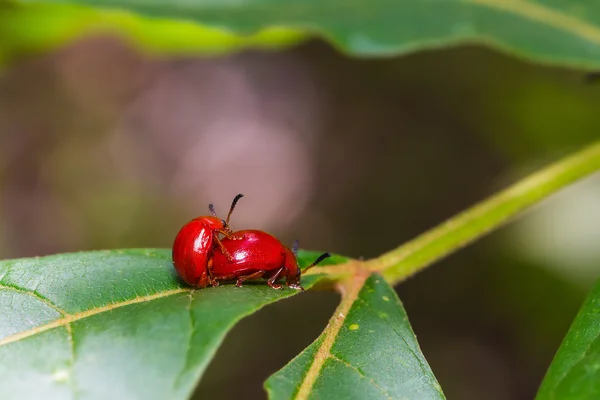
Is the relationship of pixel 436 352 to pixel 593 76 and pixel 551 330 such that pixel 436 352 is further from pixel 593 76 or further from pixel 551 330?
pixel 593 76

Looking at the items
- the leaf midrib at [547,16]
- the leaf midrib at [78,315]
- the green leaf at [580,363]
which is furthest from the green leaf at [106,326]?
the leaf midrib at [547,16]

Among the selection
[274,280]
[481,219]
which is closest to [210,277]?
[274,280]

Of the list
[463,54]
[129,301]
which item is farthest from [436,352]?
[129,301]

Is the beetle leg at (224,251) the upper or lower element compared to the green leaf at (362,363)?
upper

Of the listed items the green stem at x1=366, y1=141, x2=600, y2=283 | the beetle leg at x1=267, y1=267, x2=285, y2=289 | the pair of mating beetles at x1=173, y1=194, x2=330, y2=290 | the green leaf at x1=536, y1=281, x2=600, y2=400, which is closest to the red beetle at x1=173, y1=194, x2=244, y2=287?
the pair of mating beetles at x1=173, y1=194, x2=330, y2=290

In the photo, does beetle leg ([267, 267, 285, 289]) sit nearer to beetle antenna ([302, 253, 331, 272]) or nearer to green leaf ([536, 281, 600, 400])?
beetle antenna ([302, 253, 331, 272])

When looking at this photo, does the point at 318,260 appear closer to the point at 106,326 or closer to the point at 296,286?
the point at 296,286

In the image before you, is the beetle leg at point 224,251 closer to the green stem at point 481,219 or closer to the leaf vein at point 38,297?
the green stem at point 481,219
